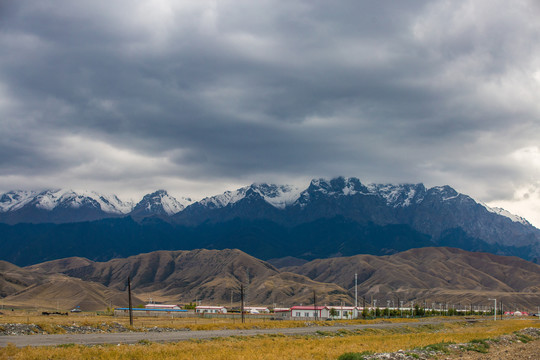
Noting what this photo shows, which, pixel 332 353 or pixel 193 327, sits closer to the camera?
pixel 332 353

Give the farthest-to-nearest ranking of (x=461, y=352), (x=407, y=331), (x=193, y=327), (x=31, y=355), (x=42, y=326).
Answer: (x=407, y=331) → (x=193, y=327) → (x=42, y=326) → (x=461, y=352) → (x=31, y=355)

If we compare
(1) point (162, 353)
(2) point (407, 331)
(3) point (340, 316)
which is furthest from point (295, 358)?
(3) point (340, 316)

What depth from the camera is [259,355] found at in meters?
42.8

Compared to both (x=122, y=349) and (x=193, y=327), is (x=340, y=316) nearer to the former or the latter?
(x=193, y=327)

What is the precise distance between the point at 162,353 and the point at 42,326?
32588mm

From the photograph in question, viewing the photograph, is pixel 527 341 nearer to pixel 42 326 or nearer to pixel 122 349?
pixel 122 349

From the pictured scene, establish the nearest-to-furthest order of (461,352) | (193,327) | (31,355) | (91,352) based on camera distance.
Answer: (31,355)
(91,352)
(461,352)
(193,327)

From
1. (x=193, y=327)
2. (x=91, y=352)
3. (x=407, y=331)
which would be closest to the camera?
(x=91, y=352)

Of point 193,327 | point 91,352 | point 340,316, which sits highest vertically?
point 91,352

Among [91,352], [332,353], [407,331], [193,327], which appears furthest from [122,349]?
[407,331]

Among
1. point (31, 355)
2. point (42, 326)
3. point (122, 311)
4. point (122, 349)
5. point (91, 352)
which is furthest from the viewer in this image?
point (122, 311)

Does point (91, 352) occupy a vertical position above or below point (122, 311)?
above

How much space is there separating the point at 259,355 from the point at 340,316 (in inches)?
4986

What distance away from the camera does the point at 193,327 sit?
85438mm
